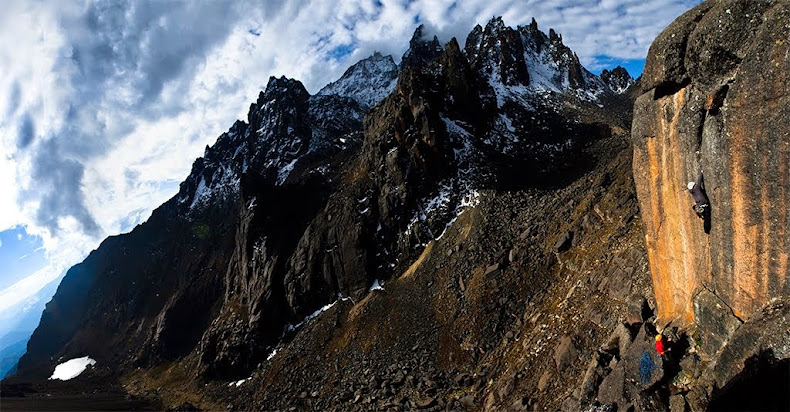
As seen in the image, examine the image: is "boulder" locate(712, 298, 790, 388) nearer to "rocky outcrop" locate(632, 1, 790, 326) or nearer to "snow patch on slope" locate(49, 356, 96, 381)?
"rocky outcrop" locate(632, 1, 790, 326)

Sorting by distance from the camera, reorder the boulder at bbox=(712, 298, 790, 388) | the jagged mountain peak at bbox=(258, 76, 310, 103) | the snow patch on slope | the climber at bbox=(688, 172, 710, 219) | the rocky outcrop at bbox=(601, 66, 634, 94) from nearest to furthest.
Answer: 1. the boulder at bbox=(712, 298, 790, 388)
2. the climber at bbox=(688, 172, 710, 219)
3. the snow patch on slope
4. the jagged mountain peak at bbox=(258, 76, 310, 103)
5. the rocky outcrop at bbox=(601, 66, 634, 94)

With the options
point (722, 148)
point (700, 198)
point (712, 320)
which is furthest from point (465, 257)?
point (722, 148)

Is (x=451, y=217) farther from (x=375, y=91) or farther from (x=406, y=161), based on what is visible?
(x=375, y=91)

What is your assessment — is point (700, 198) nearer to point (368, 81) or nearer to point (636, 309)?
point (636, 309)

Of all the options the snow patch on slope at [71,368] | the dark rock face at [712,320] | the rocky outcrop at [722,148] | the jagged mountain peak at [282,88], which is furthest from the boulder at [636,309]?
the snow patch on slope at [71,368]

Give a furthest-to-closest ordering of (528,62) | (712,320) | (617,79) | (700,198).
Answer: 1. (617,79)
2. (528,62)
3. (712,320)
4. (700,198)

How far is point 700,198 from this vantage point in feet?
41.9

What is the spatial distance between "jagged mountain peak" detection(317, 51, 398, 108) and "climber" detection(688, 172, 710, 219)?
416ft

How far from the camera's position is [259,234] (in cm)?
6159

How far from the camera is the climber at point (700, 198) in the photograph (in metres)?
12.8

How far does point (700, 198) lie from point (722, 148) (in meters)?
1.79

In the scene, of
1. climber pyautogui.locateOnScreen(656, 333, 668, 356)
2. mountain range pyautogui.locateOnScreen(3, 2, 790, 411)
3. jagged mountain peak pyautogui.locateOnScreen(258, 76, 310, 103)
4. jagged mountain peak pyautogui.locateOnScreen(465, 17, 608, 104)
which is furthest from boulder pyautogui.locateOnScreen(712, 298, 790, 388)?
jagged mountain peak pyautogui.locateOnScreen(258, 76, 310, 103)

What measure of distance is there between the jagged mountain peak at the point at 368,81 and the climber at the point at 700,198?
126657 millimetres

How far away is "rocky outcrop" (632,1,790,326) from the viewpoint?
1039 centimetres
